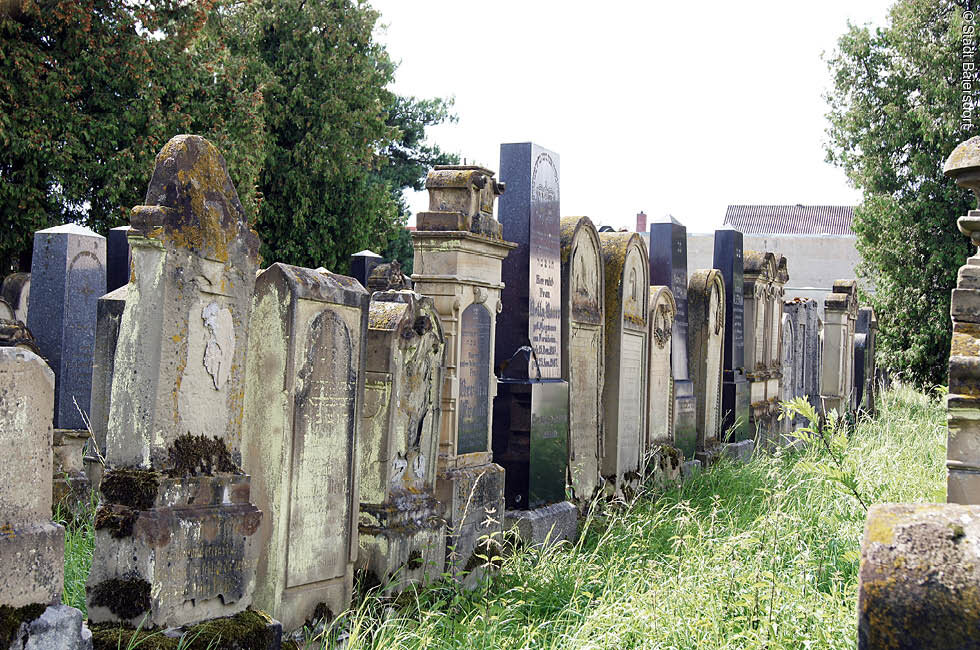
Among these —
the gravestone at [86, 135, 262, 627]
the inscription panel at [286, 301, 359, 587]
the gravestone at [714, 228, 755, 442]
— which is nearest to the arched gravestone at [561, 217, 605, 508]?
the inscription panel at [286, 301, 359, 587]

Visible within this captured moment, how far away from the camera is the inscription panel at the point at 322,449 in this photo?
4.62 m

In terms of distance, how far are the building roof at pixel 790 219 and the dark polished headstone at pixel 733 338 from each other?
107 feet

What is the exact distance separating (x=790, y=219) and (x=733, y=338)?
34868 mm

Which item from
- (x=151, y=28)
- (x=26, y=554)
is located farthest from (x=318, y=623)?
(x=151, y=28)

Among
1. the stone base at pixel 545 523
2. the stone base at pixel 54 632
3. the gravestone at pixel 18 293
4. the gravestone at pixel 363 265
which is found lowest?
the stone base at pixel 545 523

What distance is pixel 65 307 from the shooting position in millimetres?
9242

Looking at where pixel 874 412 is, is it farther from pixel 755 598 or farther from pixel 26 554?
pixel 26 554

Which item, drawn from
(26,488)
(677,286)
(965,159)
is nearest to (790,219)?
(677,286)

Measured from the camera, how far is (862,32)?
21.2 m

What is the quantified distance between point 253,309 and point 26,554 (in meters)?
1.66

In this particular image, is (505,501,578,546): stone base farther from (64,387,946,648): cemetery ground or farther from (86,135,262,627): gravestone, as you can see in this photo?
(86,135,262,627): gravestone

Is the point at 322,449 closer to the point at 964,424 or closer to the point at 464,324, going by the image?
the point at 464,324

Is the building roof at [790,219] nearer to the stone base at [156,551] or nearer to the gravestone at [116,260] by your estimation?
the gravestone at [116,260]

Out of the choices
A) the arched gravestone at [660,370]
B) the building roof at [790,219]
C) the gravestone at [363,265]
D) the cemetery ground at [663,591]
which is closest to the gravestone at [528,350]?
the cemetery ground at [663,591]
